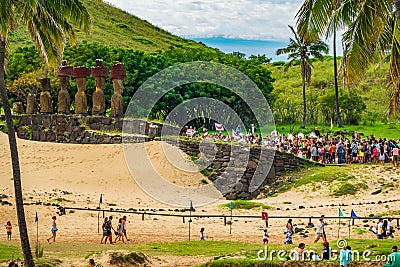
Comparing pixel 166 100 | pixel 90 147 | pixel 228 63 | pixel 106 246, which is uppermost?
pixel 228 63

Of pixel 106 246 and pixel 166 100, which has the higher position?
pixel 166 100

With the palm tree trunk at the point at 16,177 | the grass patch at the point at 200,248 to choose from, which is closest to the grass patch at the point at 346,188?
the grass patch at the point at 200,248

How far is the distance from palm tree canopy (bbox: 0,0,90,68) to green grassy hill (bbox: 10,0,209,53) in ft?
174

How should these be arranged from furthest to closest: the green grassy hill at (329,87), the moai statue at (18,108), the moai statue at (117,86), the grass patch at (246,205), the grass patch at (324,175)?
the green grassy hill at (329,87), the moai statue at (18,108), the moai statue at (117,86), the grass patch at (324,175), the grass patch at (246,205)

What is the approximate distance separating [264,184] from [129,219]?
910 centimetres

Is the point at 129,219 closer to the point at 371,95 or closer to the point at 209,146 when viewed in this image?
the point at 209,146

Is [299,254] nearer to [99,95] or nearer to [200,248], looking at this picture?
[200,248]

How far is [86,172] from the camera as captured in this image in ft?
108

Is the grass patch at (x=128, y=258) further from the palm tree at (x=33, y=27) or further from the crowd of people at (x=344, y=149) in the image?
the crowd of people at (x=344, y=149)

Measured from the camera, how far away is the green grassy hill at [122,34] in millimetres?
74062

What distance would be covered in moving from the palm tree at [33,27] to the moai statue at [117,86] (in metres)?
19.5

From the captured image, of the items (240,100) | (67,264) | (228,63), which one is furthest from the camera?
(228,63)

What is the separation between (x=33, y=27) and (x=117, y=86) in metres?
21.3

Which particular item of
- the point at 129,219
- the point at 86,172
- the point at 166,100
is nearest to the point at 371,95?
the point at 166,100
